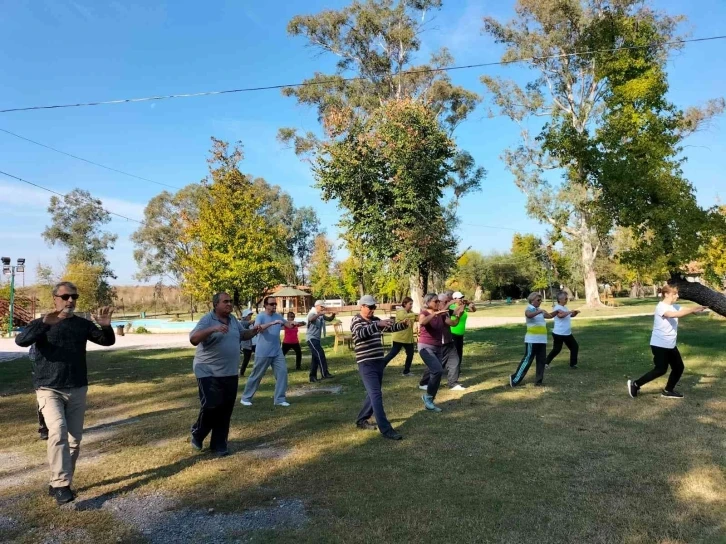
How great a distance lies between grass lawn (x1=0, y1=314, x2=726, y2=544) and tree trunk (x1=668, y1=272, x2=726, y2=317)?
266 centimetres

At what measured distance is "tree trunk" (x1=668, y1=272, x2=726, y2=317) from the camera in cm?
1134

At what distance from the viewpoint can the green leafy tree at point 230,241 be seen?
19406mm

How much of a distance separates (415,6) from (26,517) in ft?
100

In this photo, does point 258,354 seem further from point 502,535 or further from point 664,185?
point 664,185

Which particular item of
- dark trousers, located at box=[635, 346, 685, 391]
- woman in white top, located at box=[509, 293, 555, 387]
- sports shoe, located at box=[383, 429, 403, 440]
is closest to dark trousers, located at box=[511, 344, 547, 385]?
woman in white top, located at box=[509, 293, 555, 387]

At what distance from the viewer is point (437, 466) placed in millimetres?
4863

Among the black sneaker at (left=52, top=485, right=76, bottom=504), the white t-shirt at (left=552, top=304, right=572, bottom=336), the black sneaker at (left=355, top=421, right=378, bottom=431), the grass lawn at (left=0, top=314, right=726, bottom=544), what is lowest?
the grass lawn at (left=0, top=314, right=726, bottom=544)

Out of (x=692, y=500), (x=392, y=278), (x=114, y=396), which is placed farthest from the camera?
(x=392, y=278)

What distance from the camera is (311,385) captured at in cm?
1000

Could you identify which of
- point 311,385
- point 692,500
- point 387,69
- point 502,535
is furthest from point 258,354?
point 387,69

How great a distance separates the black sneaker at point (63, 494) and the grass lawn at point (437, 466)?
78 millimetres

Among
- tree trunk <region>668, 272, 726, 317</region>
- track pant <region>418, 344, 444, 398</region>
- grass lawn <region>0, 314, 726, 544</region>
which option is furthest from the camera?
tree trunk <region>668, 272, 726, 317</region>

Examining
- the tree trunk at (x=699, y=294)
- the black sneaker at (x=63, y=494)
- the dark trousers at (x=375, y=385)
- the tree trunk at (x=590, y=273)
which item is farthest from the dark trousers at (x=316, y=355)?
the tree trunk at (x=590, y=273)

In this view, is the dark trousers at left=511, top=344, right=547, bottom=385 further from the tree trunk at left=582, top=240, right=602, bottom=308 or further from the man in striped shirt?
the tree trunk at left=582, top=240, right=602, bottom=308
